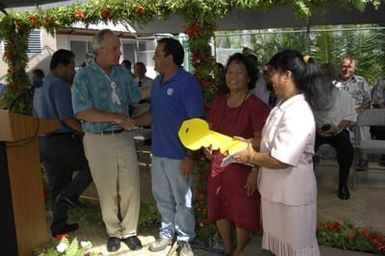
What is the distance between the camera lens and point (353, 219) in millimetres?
3980

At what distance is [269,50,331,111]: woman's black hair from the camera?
2277mm

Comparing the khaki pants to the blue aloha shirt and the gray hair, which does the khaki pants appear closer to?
the blue aloha shirt

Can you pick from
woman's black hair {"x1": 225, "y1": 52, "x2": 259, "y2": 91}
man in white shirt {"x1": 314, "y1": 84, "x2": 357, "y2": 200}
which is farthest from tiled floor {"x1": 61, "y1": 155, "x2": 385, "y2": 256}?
woman's black hair {"x1": 225, "y1": 52, "x2": 259, "y2": 91}

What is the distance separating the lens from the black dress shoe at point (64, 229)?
375 cm

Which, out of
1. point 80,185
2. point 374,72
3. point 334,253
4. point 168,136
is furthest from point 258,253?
point 374,72

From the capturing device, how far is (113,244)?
3400mm

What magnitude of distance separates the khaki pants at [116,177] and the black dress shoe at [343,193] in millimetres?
2405

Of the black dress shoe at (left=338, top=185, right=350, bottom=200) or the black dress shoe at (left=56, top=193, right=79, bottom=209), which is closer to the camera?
the black dress shoe at (left=56, top=193, right=79, bottom=209)

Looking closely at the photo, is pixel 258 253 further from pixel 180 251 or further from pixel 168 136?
pixel 168 136

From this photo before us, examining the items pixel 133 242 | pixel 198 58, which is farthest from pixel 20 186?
pixel 198 58

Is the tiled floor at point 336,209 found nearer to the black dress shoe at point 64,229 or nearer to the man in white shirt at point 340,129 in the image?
the black dress shoe at point 64,229

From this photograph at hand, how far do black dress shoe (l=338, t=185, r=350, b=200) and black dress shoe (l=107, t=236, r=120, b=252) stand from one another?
2542mm

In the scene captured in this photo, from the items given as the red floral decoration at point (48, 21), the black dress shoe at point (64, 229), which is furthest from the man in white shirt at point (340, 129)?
the red floral decoration at point (48, 21)

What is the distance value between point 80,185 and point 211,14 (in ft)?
6.15
